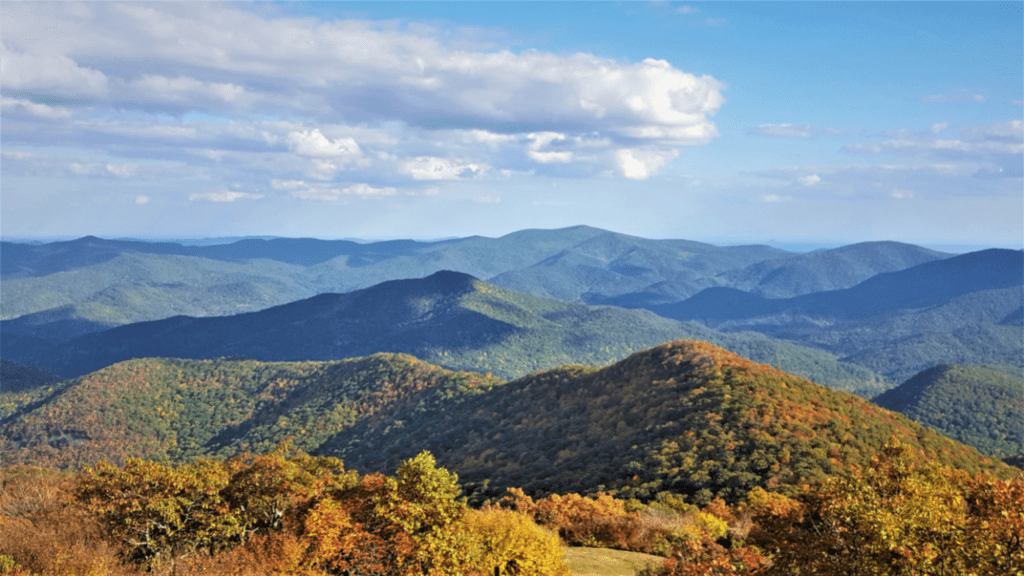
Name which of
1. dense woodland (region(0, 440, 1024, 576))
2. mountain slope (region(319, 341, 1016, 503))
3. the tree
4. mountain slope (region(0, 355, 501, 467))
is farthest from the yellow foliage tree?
mountain slope (region(0, 355, 501, 467))

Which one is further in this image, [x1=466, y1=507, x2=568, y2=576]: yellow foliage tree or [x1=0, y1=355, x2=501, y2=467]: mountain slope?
[x1=0, y1=355, x2=501, y2=467]: mountain slope

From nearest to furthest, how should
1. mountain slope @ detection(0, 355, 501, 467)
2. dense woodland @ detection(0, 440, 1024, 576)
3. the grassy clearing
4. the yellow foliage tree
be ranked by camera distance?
dense woodland @ detection(0, 440, 1024, 576) < the yellow foliage tree < the grassy clearing < mountain slope @ detection(0, 355, 501, 467)

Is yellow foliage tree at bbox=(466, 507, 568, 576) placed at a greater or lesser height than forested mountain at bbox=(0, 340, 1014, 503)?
greater

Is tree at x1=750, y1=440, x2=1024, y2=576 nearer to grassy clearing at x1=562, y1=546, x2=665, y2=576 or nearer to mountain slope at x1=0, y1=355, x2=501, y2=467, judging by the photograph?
grassy clearing at x1=562, y1=546, x2=665, y2=576

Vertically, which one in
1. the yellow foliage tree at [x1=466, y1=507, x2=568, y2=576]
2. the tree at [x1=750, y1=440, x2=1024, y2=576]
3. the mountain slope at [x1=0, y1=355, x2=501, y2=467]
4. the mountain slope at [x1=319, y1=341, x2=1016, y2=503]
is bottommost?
the mountain slope at [x1=0, y1=355, x2=501, y2=467]

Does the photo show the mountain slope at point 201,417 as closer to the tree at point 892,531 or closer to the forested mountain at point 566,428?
the forested mountain at point 566,428

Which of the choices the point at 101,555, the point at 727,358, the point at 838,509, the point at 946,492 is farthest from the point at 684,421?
the point at 101,555

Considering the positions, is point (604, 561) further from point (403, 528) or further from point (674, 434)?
point (674, 434)

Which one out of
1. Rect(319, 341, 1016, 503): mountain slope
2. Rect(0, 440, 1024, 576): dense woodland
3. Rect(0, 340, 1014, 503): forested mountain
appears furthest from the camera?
Rect(0, 340, 1014, 503): forested mountain
